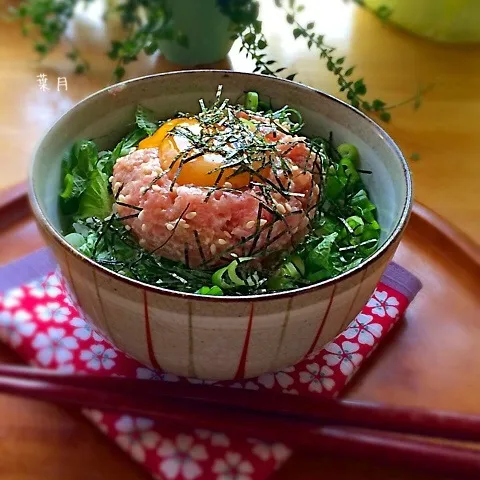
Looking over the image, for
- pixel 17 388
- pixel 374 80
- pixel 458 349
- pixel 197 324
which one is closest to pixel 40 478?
pixel 17 388

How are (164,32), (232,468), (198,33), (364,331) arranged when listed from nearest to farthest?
(232,468) → (364,331) → (164,32) → (198,33)

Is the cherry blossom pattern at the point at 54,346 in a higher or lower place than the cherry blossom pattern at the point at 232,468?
lower

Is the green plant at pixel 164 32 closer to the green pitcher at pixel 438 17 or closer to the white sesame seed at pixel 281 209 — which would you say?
the green pitcher at pixel 438 17

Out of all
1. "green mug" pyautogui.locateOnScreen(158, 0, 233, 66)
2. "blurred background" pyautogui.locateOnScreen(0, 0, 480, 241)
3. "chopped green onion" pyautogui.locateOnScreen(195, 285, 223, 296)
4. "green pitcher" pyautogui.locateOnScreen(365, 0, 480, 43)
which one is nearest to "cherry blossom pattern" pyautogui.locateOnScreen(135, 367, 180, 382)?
"chopped green onion" pyautogui.locateOnScreen(195, 285, 223, 296)

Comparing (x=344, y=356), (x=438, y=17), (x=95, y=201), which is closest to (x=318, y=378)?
(x=344, y=356)

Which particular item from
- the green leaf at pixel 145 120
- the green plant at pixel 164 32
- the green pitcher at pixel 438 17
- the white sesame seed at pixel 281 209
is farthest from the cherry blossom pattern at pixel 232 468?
the green pitcher at pixel 438 17

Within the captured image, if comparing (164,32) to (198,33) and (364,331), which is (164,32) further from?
(364,331)
